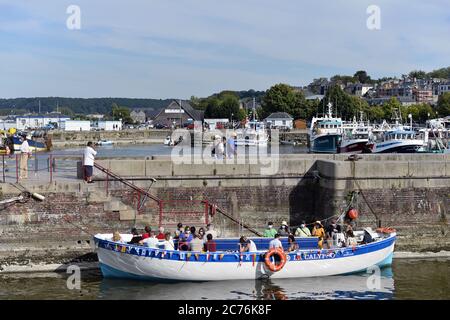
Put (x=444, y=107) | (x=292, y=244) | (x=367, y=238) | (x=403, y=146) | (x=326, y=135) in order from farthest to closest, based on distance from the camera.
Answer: (x=444, y=107)
(x=326, y=135)
(x=403, y=146)
(x=367, y=238)
(x=292, y=244)

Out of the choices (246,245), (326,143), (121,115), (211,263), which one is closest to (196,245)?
(211,263)

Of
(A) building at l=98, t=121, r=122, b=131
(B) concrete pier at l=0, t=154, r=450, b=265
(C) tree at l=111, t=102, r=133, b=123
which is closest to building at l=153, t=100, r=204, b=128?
(A) building at l=98, t=121, r=122, b=131

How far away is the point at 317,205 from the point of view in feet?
85.9

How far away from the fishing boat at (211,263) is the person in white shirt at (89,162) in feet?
10.4

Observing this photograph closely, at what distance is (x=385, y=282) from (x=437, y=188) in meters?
6.28

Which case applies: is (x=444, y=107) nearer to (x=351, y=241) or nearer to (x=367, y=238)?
(x=367, y=238)

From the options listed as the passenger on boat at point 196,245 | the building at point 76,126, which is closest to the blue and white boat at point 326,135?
the passenger on boat at point 196,245

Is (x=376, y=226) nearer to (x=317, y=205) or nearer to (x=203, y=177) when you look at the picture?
(x=317, y=205)

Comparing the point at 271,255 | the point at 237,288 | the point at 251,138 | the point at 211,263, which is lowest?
the point at 237,288

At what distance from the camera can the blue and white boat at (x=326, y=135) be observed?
7525cm

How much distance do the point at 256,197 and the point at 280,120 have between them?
→ 105m

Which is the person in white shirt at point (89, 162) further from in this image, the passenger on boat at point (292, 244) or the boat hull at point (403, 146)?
the boat hull at point (403, 146)

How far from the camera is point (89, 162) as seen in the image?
23938 millimetres

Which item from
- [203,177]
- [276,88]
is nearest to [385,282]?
[203,177]
